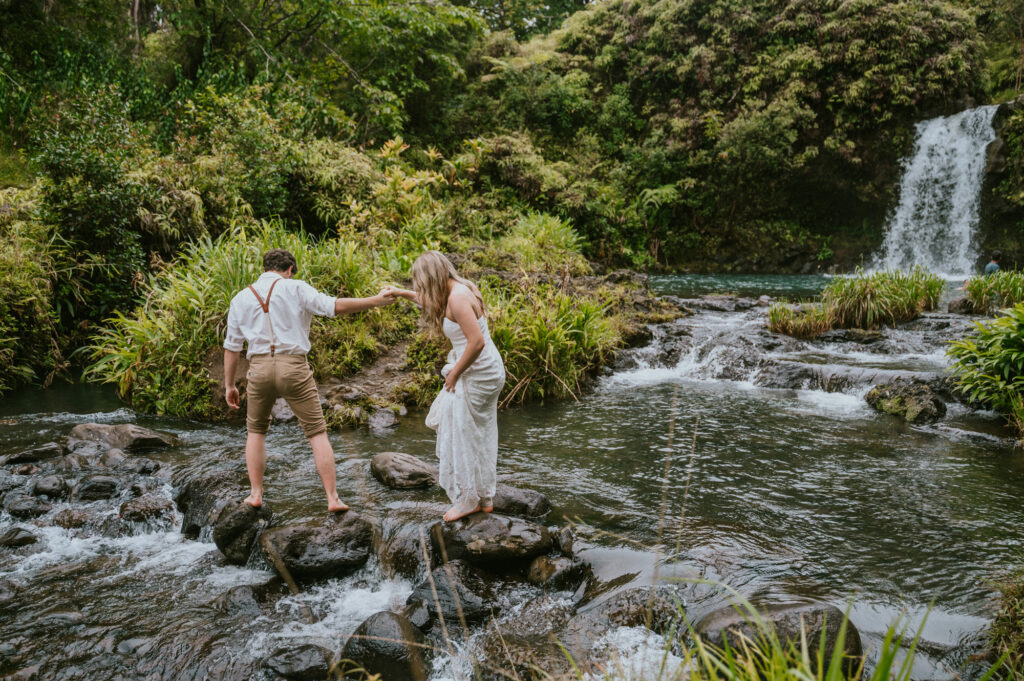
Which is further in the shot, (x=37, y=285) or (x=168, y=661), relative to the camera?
(x=37, y=285)

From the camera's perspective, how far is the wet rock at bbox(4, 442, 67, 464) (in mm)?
5811

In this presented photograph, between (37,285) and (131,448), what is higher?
(37,285)

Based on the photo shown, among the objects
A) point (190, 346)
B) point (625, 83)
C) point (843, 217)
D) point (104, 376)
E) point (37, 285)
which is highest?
point (625, 83)

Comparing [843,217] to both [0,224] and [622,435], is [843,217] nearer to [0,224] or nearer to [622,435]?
[622,435]

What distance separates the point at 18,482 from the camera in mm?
5387

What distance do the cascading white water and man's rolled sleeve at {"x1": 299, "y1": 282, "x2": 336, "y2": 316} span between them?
19.8 metres

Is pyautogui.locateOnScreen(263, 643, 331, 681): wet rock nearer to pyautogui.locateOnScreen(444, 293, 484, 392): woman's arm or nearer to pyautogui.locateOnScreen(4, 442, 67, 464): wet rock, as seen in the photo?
pyautogui.locateOnScreen(444, 293, 484, 392): woman's arm

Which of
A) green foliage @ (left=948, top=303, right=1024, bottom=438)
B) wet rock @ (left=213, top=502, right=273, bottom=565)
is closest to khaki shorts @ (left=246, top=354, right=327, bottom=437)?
wet rock @ (left=213, top=502, right=273, bottom=565)

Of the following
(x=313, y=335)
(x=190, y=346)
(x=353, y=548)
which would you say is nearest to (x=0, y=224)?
(x=190, y=346)

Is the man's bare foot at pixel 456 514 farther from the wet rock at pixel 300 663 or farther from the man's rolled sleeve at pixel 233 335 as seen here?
the man's rolled sleeve at pixel 233 335

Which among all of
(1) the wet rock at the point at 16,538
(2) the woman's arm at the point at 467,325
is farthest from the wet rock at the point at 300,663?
(1) the wet rock at the point at 16,538

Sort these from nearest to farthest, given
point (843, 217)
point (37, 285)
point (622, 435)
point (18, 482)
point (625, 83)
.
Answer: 1. point (18, 482)
2. point (622, 435)
3. point (37, 285)
4. point (843, 217)
5. point (625, 83)

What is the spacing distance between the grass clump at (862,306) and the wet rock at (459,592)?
9.21 metres

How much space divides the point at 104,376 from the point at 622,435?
7.70 metres
